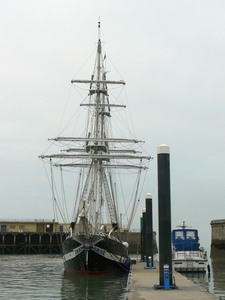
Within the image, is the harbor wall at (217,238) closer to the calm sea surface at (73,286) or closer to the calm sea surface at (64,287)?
the calm sea surface at (73,286)

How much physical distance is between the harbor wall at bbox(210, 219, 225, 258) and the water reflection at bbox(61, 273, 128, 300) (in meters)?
26.1

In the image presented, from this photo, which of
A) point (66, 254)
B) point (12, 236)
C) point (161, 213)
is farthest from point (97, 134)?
point (12, 236)

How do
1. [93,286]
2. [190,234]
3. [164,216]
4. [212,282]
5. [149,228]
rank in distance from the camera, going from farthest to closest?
[190,234]
[149,228]
[212,282]
[93,286]
[164,216]

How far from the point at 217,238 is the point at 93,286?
3367cm

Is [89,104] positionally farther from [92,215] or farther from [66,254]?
[66,254]

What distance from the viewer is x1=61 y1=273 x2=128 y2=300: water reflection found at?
76.4 feet

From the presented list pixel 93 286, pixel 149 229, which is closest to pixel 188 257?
pixel 149 229

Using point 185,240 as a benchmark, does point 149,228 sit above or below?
above

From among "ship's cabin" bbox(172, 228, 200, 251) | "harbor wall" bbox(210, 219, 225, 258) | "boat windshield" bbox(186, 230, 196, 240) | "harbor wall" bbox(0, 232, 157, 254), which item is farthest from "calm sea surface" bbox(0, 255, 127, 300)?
"harbor wall" bbox(0, 232, 157, 254)

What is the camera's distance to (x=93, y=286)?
26.8 m

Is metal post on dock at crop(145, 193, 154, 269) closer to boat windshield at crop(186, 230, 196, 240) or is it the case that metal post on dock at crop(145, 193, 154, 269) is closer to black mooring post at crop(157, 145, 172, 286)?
boat windshield at crop(186, 230, 196, 240)

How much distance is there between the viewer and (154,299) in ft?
53.9

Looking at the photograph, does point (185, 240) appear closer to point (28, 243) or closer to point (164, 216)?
point (164, 216)

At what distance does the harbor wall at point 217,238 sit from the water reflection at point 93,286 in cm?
2605
